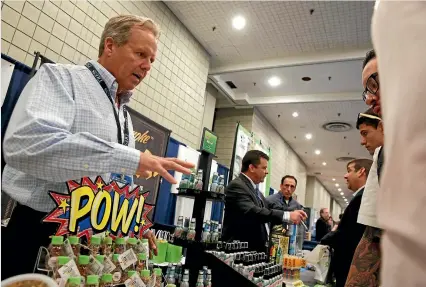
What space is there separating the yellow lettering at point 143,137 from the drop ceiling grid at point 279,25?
7.34 feet

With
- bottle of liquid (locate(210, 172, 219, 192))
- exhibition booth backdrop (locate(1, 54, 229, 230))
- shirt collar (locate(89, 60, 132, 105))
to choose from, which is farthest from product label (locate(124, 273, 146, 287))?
exhibition booth backdrop (locate(1, 54, 229, 230))

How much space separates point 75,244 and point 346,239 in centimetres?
199

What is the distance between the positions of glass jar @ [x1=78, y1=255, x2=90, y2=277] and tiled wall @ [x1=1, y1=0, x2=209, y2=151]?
104 inches

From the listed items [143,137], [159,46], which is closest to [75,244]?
[143,137]

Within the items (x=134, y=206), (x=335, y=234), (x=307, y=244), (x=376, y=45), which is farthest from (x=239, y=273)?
(x=307, y=244)

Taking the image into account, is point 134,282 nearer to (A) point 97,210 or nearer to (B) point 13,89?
(A) point 97,210

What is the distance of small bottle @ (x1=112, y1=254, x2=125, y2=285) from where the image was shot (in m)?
0.92

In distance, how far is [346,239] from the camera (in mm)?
2189

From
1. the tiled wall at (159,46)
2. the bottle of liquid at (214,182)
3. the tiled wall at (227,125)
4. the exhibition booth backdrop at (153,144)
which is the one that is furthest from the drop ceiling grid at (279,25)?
the bottle of liquid at (214,182)

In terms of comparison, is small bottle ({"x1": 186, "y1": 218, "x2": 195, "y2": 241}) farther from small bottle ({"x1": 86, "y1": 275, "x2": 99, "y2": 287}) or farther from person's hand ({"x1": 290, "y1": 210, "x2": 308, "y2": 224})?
person's hand ({"x1": 290, "y1": 210, "x2": 308, "y2": 224})

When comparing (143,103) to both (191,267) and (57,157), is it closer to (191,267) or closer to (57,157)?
(191,267)

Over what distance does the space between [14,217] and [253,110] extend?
717cm

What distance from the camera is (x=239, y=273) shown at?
163 cm

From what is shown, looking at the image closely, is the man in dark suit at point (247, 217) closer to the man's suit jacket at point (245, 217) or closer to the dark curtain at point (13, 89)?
the man's suit jacket at point (245, 217)
